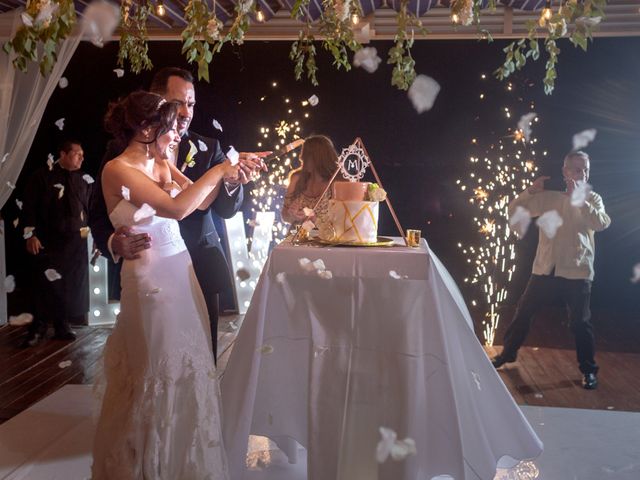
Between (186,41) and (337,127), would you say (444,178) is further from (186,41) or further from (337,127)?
(186,41)

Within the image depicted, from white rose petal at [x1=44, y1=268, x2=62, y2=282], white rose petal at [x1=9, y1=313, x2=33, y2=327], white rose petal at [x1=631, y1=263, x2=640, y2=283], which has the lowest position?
white rose petal at [x1=9, y1=313, x2=33, y2=327]

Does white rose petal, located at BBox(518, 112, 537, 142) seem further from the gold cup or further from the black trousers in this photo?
the gold cup

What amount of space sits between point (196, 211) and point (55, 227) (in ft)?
9.52

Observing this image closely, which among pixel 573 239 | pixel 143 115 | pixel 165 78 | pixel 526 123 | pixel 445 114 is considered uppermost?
pixel 445 114

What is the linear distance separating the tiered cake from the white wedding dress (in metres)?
0.59

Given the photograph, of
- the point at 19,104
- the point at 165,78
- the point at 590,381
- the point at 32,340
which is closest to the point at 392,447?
the point at 165,78

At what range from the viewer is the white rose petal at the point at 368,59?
6113 mm

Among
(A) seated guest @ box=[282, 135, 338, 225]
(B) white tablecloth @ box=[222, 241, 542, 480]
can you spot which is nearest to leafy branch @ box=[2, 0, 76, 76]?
(B) white tablecloth @ box=[222, 241, 542, 480]

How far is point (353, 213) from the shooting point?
2.52m

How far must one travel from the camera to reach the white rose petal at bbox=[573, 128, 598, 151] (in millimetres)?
6109

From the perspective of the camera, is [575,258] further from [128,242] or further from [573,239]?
[128,242]

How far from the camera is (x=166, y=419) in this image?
219cm

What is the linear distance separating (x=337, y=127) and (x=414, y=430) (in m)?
4.30

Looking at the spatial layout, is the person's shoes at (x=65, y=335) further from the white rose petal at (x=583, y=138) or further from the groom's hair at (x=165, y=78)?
the white rose petal at (x=583, y=138)
